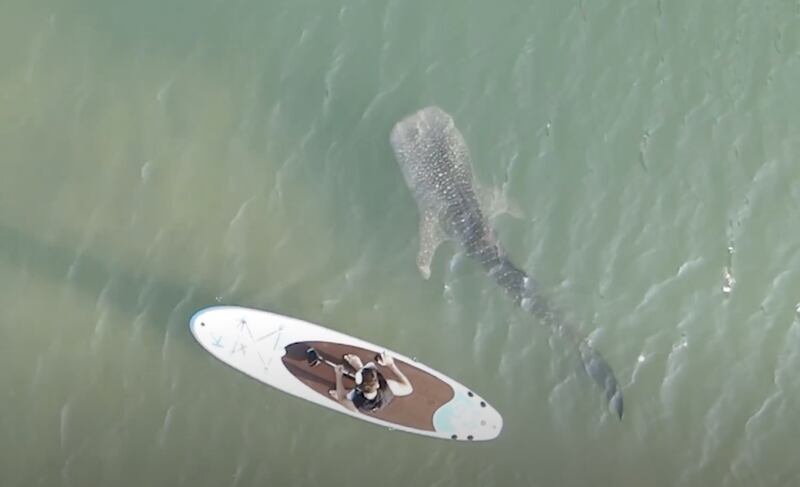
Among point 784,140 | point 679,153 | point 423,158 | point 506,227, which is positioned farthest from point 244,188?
point 784,140

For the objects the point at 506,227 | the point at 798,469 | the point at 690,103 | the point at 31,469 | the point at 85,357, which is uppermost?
the point at 690,103

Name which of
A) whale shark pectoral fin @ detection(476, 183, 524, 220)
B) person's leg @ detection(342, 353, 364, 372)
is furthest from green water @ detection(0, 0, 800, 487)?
person's leg @ detection(342, 353, 364, 372)

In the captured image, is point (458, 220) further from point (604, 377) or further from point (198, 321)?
point (198, 321)

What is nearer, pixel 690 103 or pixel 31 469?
pixel 31 469

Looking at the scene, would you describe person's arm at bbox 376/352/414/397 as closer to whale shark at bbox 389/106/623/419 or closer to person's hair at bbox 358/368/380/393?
person's hair at bbox 358/368/380/393

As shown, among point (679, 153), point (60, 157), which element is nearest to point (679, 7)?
point (679, 153)

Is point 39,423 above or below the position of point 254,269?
below

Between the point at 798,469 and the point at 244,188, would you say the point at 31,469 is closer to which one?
the point at 244,188
